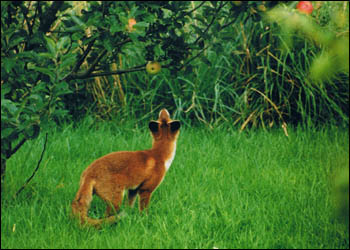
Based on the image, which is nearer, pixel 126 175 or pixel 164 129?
pixel 126 175

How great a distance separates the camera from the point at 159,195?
12.7 feet

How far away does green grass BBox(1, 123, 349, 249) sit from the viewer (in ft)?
10.0

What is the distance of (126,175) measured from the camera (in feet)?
10.4

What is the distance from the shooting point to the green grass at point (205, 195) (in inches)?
120

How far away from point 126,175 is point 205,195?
2.82 ft

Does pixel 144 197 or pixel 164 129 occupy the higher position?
pixel 164 129

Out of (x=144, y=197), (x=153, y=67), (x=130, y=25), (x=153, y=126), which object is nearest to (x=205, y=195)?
(x=144, y=197)

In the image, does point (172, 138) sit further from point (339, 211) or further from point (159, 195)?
point (339, 211)

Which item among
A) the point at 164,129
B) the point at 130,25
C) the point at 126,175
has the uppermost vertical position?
the point at 130,25

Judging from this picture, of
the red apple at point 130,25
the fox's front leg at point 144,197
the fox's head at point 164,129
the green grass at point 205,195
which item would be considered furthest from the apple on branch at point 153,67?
the green grass at point 205,195

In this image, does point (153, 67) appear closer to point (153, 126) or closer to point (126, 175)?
point (153, 126)

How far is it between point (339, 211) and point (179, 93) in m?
4.48

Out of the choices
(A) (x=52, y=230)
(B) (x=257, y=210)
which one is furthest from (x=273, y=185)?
(A) (x=52, y=230)

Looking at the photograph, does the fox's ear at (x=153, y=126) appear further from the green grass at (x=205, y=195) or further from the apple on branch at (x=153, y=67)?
the green grass at (x=205, y=195)
